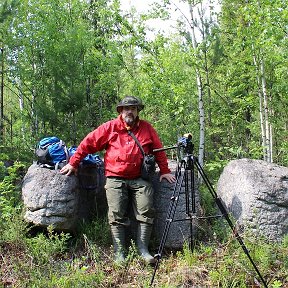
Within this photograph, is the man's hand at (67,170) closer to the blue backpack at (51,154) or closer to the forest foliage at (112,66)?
the blue backpack at (51,154)

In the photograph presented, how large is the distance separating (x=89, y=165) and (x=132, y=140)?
1.04m

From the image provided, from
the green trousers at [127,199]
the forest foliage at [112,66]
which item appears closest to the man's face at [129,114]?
the green trousers at [127,199]

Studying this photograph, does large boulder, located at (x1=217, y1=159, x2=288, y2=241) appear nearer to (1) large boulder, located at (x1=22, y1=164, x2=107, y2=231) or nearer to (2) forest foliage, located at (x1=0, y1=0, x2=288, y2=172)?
(2) forest foliage, located at (x1=0, y1=0, x2=288, y2=172)

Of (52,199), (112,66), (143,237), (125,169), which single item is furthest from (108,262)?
(112,66)

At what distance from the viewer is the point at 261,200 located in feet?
18.6

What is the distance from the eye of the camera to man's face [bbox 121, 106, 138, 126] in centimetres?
562

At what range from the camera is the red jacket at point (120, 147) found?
5438 millimetres

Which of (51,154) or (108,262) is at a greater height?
(51,154)

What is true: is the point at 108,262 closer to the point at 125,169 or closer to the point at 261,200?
the point at 125,169

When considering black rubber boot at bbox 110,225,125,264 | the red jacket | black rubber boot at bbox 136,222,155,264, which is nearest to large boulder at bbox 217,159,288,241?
the red jacket

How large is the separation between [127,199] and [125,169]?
0.46 m

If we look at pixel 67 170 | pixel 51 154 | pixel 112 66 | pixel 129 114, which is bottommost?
pixel 67 170

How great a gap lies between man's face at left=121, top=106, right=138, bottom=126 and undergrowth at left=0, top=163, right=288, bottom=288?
5.66ft

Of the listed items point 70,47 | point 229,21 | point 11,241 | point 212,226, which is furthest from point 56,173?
point 229,21
